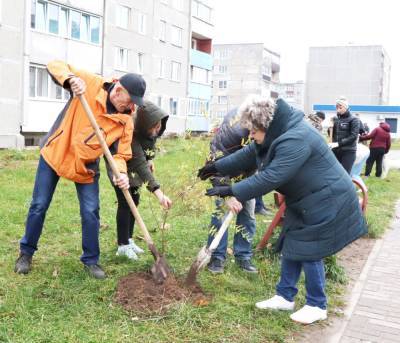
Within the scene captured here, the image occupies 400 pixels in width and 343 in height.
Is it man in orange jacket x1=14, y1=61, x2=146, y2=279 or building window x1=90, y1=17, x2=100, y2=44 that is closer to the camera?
man in orange jacket x1=14, y1=61, x2=146, y2=279

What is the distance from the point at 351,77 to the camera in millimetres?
88312

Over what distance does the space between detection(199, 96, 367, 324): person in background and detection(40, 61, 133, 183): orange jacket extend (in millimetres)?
988

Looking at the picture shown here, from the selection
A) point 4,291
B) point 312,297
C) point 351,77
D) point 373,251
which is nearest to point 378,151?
point 373,251

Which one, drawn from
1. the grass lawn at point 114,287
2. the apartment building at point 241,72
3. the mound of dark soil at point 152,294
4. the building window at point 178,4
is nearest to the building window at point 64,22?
the building window at point 178,4

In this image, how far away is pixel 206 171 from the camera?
4281mm

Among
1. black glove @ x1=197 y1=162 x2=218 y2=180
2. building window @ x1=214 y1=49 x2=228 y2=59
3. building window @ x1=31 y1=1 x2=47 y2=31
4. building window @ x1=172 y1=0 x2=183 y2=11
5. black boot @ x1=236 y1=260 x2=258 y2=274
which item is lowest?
black boot @ x1=236 y1=260 x2=258 y2=274

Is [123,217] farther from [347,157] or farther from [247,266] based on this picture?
[347,157]

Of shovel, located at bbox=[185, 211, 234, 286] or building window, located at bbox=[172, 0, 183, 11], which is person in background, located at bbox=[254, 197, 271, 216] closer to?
shovel, located at bbox=[185, 211, 234, 286]

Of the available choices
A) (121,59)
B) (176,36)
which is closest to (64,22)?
(121,59)

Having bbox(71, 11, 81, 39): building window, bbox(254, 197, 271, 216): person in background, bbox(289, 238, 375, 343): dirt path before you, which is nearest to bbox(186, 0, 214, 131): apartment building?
bbox(71, 11, 81, 39): building window

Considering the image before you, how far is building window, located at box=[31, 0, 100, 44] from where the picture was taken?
2153 cm

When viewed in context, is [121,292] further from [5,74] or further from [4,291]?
[5,74]

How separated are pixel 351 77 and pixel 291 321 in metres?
89.9

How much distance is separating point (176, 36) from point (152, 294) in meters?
32.1
